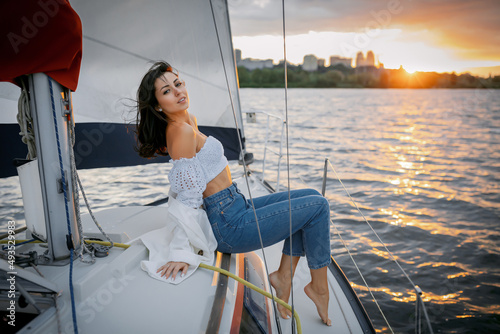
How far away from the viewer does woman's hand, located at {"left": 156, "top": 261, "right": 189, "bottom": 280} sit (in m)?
1.54

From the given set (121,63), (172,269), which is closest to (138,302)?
(172,269)

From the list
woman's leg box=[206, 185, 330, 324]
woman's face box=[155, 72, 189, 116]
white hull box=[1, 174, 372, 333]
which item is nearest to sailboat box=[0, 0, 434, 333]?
white hull box=[1, 174, 372, 333]

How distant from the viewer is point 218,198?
71.1 inches

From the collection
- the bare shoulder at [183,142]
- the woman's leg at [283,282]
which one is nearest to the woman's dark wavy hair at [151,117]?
the bare shoulder at [183,142]

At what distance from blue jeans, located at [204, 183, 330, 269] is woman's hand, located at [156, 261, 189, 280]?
27cm

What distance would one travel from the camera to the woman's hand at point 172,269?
1.54 m

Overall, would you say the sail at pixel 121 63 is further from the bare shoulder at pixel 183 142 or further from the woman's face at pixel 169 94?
the bare shoulder at pixel 183 142

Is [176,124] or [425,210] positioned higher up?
[176,124]

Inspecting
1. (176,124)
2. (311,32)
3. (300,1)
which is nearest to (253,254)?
(176,124)

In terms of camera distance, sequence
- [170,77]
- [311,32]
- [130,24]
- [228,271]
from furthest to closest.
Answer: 1. [130,24]
2. [311,32]
3. [170,77]
4. [228,271]

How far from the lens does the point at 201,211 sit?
1771 millimetres

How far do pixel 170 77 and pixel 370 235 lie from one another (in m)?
3.72

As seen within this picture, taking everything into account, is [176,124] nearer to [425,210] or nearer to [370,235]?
[370,235]

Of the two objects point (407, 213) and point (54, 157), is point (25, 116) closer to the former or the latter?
point (54, 157)
